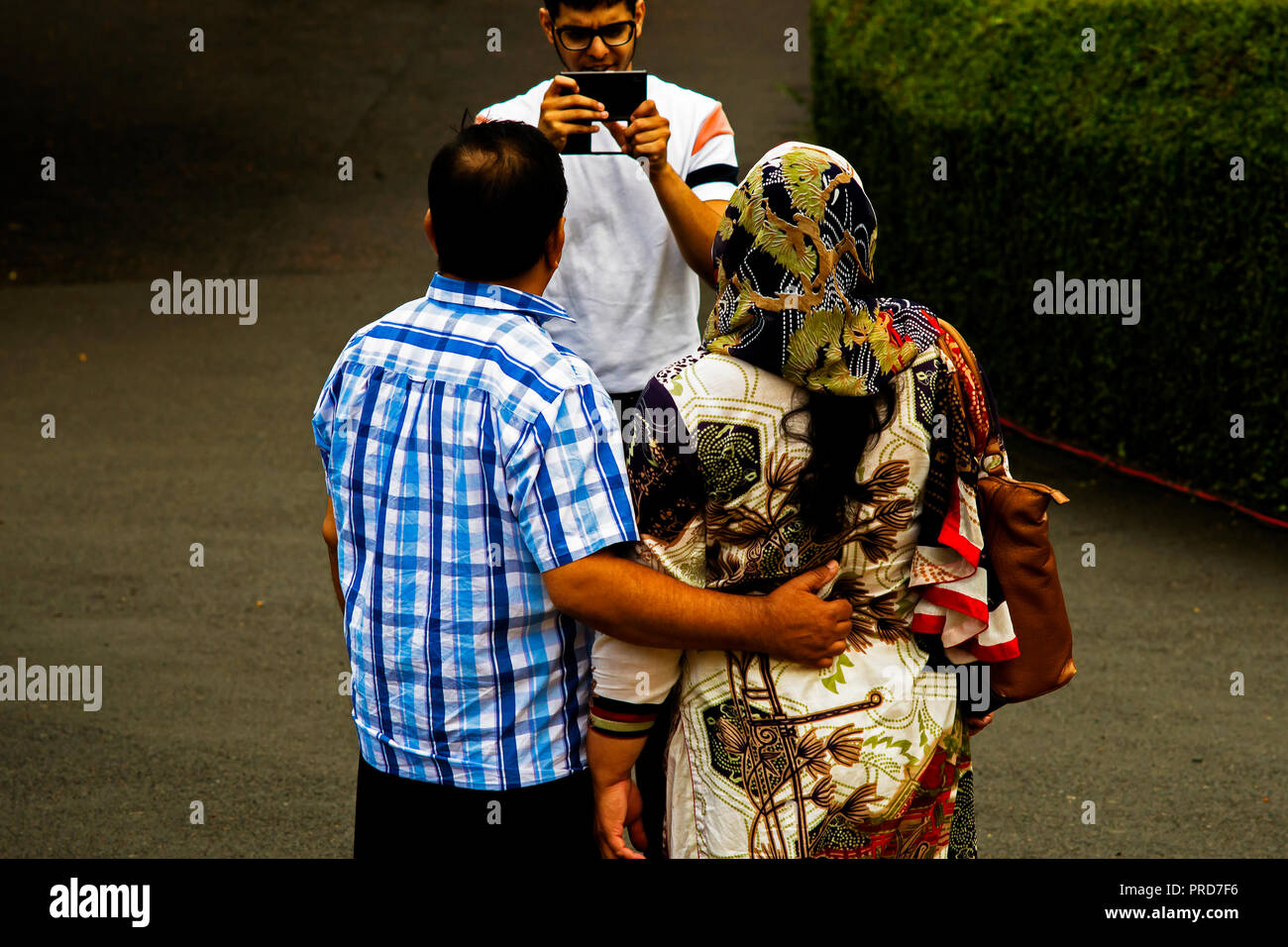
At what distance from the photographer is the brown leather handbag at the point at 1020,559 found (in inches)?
97.9

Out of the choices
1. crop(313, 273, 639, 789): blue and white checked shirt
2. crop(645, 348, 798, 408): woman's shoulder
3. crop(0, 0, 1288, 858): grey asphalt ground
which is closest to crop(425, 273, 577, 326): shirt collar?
crop(313, 273, 639, 789): blue and white checked shirt

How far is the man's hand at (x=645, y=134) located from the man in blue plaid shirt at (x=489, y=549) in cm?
88

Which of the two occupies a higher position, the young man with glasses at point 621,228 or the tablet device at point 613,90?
the tablet device at point 613,90

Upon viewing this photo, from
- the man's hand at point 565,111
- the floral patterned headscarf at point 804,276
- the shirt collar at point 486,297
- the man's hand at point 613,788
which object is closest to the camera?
the floral patterned headscarf at point 804,276

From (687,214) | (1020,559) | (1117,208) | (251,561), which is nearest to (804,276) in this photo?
(1020,559)

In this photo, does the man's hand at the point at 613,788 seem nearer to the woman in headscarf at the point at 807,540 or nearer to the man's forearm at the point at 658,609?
the woman in headscarf at the point at 807,540

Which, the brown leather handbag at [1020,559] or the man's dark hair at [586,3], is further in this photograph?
the man's dark hair at [586,3]

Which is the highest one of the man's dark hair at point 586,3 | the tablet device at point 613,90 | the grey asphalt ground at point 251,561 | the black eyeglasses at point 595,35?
the man's dark hair at point 586,3

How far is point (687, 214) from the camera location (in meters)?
3.31

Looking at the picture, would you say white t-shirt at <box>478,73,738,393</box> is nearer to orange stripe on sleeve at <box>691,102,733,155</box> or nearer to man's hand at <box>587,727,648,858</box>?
orange stripe on sleeve at <box>691,102,733,155</box>

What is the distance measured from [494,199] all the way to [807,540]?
2.56ft

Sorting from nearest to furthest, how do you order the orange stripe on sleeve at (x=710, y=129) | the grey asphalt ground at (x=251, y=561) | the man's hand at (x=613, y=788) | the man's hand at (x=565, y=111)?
the man's hand at (x=613, y=788) → the man's hand at (x=565, y=111) → the orange stripe on sleeve at (x=710, y=129) → the grey asphalt ground at (x=251, y=561)

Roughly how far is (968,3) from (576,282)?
5168mm

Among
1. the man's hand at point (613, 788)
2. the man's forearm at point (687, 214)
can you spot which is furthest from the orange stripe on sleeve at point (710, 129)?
the man's hand at point (613, 788)
